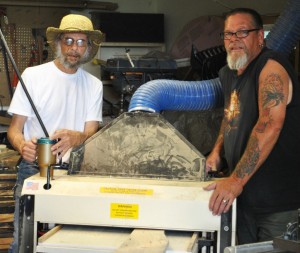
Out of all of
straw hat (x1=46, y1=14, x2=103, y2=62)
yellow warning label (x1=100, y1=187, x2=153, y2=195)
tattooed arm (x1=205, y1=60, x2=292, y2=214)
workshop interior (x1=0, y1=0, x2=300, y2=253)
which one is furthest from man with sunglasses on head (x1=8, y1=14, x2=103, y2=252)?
tattooed arm (x1=205, y1=60, x2=292, y2=214)

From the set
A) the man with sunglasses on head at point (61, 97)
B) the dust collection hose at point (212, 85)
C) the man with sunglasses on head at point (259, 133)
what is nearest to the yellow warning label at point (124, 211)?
the man with sunglasses on head at point (259, 133)

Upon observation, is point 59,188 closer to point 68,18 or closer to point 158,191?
point 158,191

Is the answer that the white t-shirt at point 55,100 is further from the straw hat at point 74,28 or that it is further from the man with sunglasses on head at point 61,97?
the straw hat at point 74,28

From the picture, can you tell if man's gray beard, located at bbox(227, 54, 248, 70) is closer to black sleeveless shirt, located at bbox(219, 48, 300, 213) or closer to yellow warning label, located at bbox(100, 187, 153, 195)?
black sleeveless shirt, located at bbox(219, 48, 300, 213)

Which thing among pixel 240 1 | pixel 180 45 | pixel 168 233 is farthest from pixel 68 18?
pixel 180 45

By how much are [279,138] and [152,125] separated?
480 mm

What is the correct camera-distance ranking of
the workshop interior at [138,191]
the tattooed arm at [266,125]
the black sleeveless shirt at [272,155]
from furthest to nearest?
the black sleeveless shirt at [272,155]
the tattooed arm at [266,125]
the workshop interior at [138,191]

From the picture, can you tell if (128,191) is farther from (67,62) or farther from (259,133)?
(67,62)

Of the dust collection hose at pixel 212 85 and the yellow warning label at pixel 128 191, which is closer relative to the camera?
the yellow warning label at pixel 128 191

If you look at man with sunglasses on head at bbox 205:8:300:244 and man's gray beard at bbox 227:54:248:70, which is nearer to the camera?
man with sunglasses on head at bbox 205:8:300:244

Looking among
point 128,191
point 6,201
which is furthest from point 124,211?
point 6,201

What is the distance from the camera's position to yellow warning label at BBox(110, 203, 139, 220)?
181 centimetres

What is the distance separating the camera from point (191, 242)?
5.73ft

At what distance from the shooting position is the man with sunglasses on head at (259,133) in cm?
203
